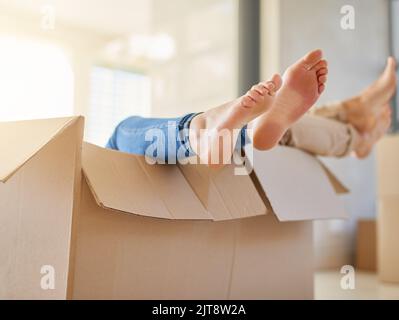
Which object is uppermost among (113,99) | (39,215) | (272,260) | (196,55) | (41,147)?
(196,55)

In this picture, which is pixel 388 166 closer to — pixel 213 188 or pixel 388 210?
pixel 388 210

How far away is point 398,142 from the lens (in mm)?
1976

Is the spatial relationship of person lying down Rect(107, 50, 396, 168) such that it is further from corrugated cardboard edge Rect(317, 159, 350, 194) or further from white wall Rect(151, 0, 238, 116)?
white wall Rect(151, 0, 238, 116)

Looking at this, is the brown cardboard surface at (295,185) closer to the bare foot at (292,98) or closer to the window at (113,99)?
the bare foot at (292,98)

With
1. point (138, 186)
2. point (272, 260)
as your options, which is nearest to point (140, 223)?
point (138, 186)

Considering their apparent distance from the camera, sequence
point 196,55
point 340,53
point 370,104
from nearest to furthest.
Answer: point 370,104, point 196,55, point 340,53

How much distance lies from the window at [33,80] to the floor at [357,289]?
0.94 meters

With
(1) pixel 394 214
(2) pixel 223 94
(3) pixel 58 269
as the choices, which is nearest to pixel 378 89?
(1) pixel 394 214

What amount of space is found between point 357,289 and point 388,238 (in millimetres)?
376

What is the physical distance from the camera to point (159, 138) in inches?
37.6

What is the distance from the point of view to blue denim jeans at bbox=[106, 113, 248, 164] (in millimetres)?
926

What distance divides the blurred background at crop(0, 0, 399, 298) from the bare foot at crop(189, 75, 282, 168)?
0.84 metres

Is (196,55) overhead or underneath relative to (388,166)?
overhead

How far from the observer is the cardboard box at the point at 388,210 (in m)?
1.88
